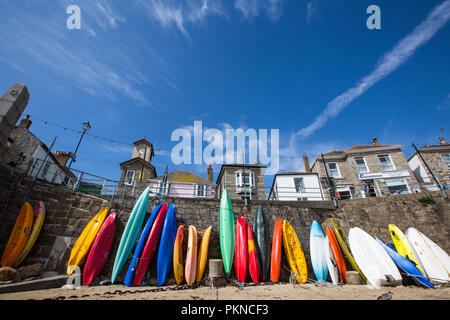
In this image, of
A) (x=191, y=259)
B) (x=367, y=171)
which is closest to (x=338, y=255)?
(x=191, y=259)

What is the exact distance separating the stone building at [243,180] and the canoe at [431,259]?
409 inches

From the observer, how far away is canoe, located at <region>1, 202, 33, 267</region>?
158 inches

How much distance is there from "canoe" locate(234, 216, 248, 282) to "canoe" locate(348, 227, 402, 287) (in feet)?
11.4

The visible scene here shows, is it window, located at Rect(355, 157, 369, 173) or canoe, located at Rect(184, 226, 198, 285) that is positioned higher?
window, located at Rect(355, 157, 369, 173)

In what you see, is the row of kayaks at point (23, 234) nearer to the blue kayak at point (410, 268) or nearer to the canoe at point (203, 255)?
the canoe at point (203, 255)

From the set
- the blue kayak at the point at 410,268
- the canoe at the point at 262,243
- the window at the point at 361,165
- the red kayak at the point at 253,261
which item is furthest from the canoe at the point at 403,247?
the window at the point at 361,165

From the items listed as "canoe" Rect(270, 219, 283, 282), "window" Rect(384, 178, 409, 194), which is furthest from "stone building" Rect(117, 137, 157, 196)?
"window" Rect(384, 178, 409, 194)

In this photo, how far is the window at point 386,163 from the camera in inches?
619

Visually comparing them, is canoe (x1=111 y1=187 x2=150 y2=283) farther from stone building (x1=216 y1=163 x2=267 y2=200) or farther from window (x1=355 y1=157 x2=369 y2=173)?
window (x1=355 y1=157 x2=369 y2=173)

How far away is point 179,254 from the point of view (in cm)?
501

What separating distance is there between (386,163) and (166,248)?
1970 centimetres

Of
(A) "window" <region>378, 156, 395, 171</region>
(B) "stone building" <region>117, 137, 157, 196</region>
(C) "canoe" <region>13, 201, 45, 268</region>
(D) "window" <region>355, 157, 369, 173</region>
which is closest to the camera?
(C) "canoe" <region>13, 201, 45, 268</region>

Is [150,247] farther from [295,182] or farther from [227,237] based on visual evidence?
[295,182]
